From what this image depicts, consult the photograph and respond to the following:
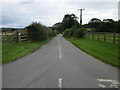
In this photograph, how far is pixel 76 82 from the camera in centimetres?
564

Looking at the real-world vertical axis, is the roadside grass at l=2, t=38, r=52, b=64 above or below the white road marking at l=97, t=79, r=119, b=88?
above

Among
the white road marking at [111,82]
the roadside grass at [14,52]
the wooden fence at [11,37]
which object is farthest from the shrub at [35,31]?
the white road marking at [111,82]

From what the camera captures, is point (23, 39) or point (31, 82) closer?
point (31, 82)

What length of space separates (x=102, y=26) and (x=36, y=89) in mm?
100934

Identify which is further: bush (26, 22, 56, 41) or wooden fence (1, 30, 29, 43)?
bush (26, 22, 56, 41)

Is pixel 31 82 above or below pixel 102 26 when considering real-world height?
below

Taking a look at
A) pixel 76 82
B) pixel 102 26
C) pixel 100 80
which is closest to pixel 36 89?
pixel 76 82

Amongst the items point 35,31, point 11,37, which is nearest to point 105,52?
point 11,37

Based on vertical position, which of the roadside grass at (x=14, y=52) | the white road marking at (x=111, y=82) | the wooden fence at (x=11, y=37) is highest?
the wooden fence at (x=11, y=37)

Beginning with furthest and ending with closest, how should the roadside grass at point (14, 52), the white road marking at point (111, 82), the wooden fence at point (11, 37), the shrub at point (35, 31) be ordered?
the shrub at point (35, 31)
the wooden fence at point (11, 37)
the roadside grass at point (14, 52)
the white road marking at point (111, 82)

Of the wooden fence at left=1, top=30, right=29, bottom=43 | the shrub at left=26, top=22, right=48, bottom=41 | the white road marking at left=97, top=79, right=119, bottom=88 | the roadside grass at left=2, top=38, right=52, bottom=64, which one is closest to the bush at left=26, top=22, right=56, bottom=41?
the shrub at left=26, top=22, right=48, bottom=41

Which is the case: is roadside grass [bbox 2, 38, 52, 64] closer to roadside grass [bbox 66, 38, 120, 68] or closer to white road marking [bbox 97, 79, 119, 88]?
roadside grass [bbox 66, 38, 120, 68]

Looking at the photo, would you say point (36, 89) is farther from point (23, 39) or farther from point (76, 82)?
point (23, 39)

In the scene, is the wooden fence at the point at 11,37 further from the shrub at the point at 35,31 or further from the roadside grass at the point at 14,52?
the roadside grass at the point at 14,52
